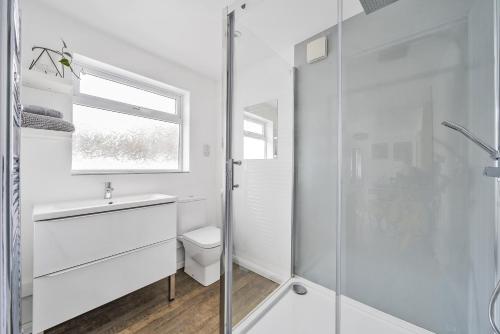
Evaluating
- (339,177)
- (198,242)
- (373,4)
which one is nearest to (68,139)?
(198,242)

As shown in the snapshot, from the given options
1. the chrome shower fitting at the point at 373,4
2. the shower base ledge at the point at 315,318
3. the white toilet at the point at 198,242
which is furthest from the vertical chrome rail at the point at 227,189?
the chrome shower fitting at the point at 373,4

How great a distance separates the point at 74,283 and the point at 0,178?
1377 millimetres

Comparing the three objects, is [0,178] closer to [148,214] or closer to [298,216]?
[148,214]

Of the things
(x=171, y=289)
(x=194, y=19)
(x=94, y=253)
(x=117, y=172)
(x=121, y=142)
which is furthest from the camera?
(x=121, y=142)

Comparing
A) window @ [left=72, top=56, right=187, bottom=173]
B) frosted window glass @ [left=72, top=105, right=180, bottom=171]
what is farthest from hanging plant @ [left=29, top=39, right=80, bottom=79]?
frosted window glass @ [left=72, top=105, right=180, bottom=171]

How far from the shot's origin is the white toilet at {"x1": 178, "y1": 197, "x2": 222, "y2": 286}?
1876mm

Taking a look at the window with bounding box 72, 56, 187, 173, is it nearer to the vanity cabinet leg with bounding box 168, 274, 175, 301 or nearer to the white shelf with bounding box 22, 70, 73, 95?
the white shelf with bounding box 22, 70, 73, 95

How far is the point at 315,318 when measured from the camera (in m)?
1.40

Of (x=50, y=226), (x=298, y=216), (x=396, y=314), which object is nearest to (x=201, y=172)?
(x=298, y=216)

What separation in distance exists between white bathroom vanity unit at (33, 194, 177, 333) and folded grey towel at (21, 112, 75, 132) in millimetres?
469

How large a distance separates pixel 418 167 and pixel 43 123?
81.9 inches

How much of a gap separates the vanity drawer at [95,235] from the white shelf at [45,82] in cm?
89

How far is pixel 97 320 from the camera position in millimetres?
1486

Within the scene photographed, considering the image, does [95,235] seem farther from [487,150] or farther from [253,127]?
[487,150]
